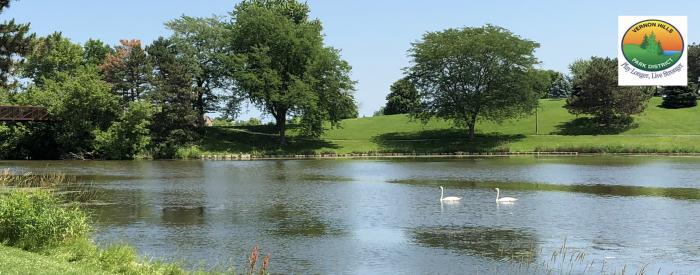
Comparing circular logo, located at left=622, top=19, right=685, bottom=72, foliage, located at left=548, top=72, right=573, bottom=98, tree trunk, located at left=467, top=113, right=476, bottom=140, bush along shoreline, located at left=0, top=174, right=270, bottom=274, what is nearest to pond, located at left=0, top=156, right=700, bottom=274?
bush along shoreline, located at left=0, top=174, right=270, bottom=274

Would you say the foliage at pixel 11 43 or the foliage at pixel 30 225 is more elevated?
the foliage at pixel 11 43

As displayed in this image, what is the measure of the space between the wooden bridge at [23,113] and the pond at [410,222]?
36.5 m

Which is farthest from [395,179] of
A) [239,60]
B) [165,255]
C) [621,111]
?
[621,111]

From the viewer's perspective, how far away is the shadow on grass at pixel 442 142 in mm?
81062

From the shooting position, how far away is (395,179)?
4416cm

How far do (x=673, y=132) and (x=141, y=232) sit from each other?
81.4m

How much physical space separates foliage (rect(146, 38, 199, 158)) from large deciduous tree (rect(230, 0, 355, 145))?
790 centimetres

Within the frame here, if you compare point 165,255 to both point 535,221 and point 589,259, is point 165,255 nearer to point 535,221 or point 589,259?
point 589,259

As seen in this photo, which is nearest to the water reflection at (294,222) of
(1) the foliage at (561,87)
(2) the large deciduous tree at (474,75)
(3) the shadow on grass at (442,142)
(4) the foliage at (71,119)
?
(4) the foliage at (71,119)

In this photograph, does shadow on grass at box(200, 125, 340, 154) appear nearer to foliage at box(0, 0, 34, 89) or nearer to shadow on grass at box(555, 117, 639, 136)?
shadow on grass at box(555, 117, 639, 136)

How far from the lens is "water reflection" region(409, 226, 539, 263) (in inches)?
712

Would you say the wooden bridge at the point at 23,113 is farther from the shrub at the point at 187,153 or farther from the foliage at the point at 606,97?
the foliage at the point at 606,97

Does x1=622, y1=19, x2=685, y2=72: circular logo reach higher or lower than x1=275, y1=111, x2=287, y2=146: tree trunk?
higher

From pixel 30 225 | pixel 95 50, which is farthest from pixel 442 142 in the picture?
pixel 30 225
